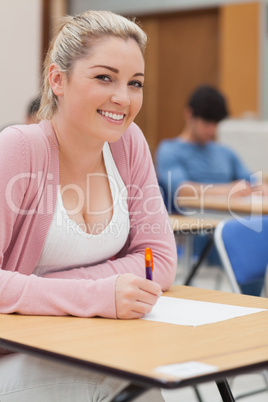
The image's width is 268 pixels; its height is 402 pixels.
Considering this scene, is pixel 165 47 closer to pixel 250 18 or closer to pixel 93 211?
pixel 250 18

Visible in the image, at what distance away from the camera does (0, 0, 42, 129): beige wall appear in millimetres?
5957

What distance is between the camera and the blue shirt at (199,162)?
4.81m

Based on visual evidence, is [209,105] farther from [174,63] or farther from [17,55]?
[174,63]

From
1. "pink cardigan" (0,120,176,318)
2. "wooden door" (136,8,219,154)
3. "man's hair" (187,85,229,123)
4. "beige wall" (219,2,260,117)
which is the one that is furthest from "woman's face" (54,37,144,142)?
"wooden door" (136,8,219,154)

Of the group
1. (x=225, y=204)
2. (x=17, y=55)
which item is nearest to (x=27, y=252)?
(x=225, y=204)

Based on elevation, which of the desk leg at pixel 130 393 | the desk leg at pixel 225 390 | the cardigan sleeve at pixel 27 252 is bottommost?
the desk leg at pixel 225 390

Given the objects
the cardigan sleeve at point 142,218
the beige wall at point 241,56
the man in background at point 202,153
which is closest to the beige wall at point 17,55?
the man in background at point 202,153

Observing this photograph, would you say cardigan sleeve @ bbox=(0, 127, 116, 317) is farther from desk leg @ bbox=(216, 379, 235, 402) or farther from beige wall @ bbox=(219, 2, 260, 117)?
beige wall @ bbox=(219, 2, 260, 117)

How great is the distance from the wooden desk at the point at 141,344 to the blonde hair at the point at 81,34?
0.59m

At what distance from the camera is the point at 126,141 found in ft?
6.06

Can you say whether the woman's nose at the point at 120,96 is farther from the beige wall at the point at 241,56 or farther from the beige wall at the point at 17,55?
the beige wall at the point at 241,56

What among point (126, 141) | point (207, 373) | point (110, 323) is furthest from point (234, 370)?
point (126, 141)

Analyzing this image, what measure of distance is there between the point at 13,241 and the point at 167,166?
321 centimetres

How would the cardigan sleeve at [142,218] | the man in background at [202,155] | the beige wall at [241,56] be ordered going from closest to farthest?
the cardigan sleeve at [142,218], the man in background at [202,155], the beige wall at [241,56]
